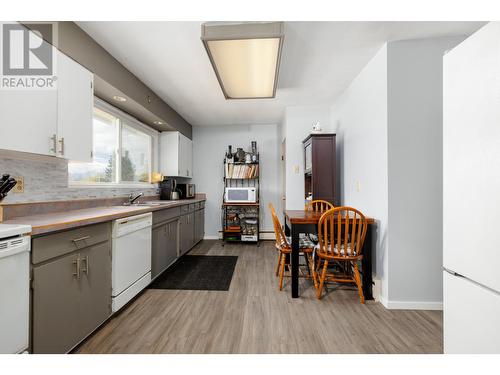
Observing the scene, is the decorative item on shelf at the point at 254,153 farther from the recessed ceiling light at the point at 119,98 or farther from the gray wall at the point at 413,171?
the gray wall at the point at 413,171

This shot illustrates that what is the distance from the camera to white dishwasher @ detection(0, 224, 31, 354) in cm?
110

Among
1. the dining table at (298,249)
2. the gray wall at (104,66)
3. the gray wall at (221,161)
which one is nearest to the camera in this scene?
the gray wall at (104,66)

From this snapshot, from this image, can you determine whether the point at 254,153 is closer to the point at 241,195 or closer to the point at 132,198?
the point at 241,195

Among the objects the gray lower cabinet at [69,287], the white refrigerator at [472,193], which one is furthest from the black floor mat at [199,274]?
the white refrigerator at [472,193]

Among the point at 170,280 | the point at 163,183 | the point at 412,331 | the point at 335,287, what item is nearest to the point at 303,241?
the point at 335,287

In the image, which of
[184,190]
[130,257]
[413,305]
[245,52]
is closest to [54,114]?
[130,257]

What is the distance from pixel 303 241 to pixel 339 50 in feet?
6.98

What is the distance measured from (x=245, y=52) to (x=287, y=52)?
48 cm

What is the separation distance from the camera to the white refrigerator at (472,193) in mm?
927

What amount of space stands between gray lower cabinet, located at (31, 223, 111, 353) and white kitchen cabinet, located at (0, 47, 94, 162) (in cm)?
65

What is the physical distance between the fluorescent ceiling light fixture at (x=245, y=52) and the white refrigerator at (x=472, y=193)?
1.31m

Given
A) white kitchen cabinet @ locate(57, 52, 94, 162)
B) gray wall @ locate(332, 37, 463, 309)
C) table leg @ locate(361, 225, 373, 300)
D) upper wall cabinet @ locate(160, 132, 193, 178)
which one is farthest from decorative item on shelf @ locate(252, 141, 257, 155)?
white kitchen cabinet @ locate(57, 52, 94, 162)

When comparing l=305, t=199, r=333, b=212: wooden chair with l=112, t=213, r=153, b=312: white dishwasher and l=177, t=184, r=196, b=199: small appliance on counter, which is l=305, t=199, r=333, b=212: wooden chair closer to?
l=112, t=213, r=153, b=312: white dishwasher
